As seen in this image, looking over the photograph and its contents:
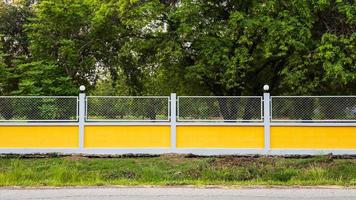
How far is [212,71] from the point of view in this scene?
20812mm

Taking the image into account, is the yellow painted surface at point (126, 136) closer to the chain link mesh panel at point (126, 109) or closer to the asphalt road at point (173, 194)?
the chain link mesh panel at point (126, 109)

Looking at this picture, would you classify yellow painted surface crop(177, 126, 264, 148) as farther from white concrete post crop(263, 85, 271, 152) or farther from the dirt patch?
the dirt patch

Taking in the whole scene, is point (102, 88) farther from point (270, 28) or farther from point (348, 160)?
point (348, 160)

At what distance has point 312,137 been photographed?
17.5 metres

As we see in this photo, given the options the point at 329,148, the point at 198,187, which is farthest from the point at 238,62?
the point at 198,187

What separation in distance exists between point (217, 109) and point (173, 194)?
8001mm

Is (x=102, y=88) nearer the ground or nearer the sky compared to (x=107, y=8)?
nearer the ground

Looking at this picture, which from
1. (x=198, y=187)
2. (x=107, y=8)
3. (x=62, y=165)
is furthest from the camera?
(x=107, y=8)

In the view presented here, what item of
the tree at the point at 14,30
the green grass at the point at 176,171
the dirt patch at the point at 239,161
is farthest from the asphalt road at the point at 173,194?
the tree at the point at 14,30

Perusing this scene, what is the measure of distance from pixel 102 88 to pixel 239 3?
8826 millimetres

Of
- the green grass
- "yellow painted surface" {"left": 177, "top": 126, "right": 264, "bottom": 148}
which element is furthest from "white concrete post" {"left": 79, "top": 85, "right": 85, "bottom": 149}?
"yellow painted surface" {"left": 177, "top": 126, "right": 264, "bottom": 148}

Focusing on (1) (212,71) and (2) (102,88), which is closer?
(1) (212,71)

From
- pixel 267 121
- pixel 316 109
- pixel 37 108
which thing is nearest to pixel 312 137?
pixel 316 109

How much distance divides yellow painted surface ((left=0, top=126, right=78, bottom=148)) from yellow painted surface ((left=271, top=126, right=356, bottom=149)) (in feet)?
23.7
